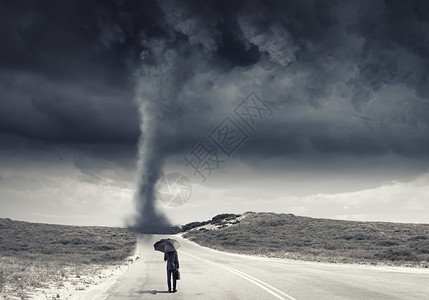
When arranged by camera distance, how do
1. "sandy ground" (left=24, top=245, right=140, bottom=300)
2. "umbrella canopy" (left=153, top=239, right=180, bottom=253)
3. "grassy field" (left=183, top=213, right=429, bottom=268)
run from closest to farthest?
"sandy ground" (left=24, top=245, right=140, bottom=300)
"umbrella canopy" (left=153, top=239, right=180, bottom=253)
"grassy field" (left=183, top=213, right=429, bottom=268)

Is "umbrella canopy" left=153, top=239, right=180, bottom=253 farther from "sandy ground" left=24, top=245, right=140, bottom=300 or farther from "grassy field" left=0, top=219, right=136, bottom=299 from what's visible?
"grassy field" left=0, top=219, right=136, bottom=299

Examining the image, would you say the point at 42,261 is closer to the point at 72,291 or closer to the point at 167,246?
the point at 72,291

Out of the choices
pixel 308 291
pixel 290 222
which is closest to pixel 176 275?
pixel 308 291

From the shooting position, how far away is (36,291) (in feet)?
46.5

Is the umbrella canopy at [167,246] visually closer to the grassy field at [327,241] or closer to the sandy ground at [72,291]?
the sandy ground at [72,291]

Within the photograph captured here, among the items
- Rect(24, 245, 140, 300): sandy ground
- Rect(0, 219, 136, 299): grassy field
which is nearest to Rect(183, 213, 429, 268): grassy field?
Rect(0, 219, 136, 299): grassy field

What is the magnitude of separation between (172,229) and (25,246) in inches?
2413

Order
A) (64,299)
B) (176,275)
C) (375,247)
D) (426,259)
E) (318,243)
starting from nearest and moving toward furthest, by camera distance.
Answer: (64,299) < (176,275) < (426,259) < (375,247) < (318,243)

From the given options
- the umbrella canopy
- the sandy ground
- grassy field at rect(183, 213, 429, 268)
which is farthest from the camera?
grassy field at rect(183, 213, 429, 268)

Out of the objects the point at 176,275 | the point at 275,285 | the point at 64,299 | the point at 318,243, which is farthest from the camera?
the point at 318,243

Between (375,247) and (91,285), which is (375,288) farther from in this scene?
(375,247)

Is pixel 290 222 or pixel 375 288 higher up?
pixel 290 222

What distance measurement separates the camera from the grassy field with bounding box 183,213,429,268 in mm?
33438

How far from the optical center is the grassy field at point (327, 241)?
33.4 meters
